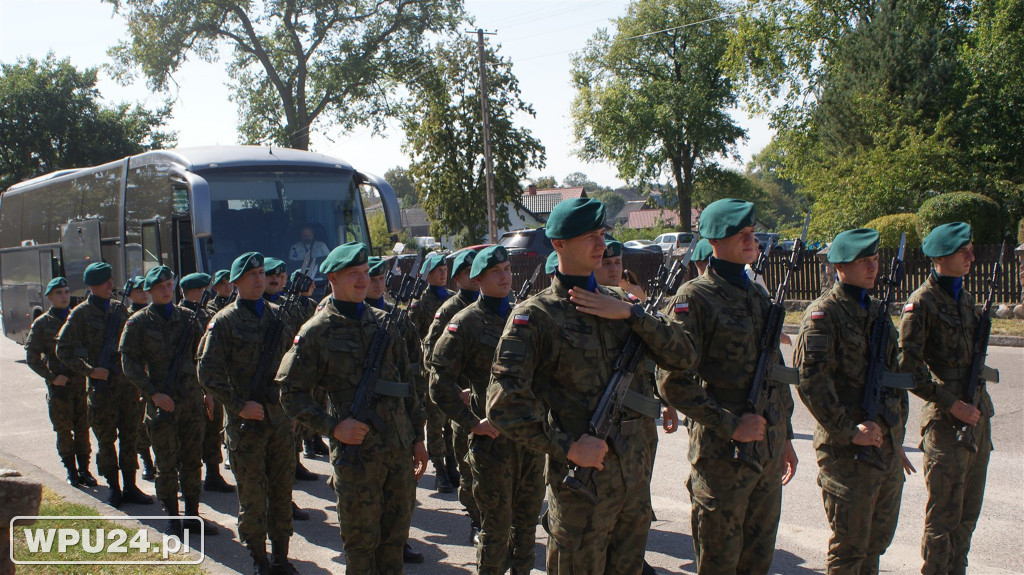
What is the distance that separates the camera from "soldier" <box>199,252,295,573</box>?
5.63 meters

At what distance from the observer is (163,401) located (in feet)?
22.2

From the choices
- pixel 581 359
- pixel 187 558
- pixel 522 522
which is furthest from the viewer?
pixel 187 558

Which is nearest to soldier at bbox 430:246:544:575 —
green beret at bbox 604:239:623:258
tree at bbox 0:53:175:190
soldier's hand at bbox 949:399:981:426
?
green beret at bbox 604:239:623:258

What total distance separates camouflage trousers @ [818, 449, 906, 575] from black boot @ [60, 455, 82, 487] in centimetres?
721

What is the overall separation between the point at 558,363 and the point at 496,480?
1.73 m

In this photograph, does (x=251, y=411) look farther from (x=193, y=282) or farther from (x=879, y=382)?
(x=879, y=382)

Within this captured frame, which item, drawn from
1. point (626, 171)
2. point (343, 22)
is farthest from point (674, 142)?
point (343, 22)

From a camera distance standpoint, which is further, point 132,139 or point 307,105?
point 132,139

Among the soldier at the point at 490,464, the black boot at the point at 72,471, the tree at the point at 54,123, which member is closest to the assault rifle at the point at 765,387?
the soldier at the point at 490,464

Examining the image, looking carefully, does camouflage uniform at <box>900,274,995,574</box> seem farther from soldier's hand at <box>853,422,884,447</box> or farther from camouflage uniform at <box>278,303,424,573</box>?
camouflage uniform at <box>278,303,424,573</box>

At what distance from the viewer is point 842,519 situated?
4254 mm

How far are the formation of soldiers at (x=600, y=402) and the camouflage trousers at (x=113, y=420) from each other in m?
1.67

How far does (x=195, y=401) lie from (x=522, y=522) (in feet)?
10.8

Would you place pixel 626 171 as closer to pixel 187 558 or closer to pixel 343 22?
pixel 343 22
